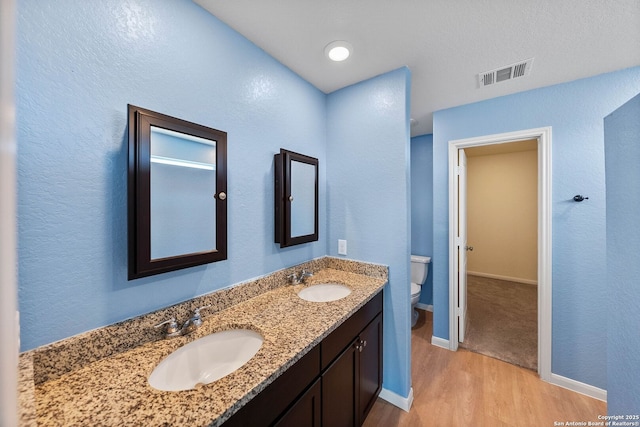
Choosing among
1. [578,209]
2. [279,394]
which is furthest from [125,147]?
[578,209]

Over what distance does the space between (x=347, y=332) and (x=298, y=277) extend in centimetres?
54

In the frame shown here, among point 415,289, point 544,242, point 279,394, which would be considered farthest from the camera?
point 415,289

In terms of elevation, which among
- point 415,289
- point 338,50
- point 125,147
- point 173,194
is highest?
point 338,50

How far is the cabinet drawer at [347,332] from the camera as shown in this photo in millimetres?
1068

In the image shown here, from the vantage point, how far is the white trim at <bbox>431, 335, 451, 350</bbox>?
89.7 inches

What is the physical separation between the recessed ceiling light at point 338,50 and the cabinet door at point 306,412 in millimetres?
1766

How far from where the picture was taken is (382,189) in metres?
1.71

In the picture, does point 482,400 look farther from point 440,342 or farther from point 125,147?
point 125,147

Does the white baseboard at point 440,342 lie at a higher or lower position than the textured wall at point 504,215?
lower

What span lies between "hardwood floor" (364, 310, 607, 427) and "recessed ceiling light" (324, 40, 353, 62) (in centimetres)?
234

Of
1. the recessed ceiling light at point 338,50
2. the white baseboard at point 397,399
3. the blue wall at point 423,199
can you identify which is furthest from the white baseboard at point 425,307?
the recessed ceiling light at point 338,50

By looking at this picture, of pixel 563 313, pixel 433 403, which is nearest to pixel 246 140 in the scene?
pixel 433 403

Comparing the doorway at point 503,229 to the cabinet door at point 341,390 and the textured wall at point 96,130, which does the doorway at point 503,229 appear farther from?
the textured wall at point 96,130

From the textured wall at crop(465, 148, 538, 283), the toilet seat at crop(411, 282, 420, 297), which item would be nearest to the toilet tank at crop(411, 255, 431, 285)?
the toilet seat at crop(411, 282, 420, 297)
